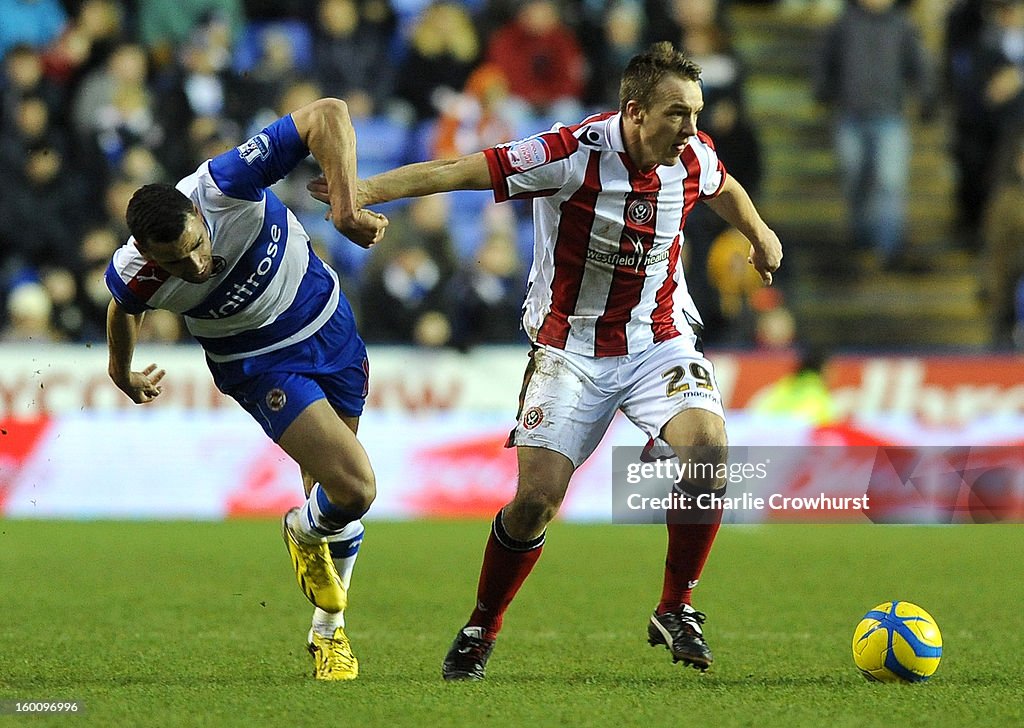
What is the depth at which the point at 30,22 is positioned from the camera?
1644cm

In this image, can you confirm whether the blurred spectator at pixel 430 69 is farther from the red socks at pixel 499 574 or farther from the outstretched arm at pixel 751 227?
the red socks at pixel 499 574

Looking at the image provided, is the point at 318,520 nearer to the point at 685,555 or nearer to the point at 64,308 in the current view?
the point at 685,555

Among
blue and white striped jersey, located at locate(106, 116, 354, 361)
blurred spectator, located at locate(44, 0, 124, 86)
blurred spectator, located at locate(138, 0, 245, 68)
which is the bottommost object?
blue and white striped jersey, located at locate(106, 116, 354, 361)

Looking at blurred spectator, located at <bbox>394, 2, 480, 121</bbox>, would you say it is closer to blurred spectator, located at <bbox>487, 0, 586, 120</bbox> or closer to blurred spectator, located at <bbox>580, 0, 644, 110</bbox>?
blurred spectator, located at <bbox>487, 0, 586, 120</bbox>

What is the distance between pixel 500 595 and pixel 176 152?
920 cm

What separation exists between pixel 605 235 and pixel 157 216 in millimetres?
1758

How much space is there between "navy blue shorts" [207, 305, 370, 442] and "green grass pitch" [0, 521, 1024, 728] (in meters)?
1.03

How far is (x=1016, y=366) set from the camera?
13.5 meters

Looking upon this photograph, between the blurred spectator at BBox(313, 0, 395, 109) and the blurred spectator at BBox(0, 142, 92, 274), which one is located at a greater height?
the blurred spectator at BBox(313, 0, 395, 109)

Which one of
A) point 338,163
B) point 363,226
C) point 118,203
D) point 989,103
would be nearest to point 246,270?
point 338,163

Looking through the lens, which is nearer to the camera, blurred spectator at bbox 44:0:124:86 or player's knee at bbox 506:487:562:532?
player's knee at bbox 506:487:562:532

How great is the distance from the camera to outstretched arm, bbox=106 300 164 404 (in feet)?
21.1

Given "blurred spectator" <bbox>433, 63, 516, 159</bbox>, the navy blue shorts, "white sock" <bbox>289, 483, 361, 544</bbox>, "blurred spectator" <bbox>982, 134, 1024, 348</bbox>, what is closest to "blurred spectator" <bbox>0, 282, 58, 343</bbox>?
"blurred spectator" <bbox>433, 63, 516, 159</bbox>

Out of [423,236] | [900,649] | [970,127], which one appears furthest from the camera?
[970,127]
